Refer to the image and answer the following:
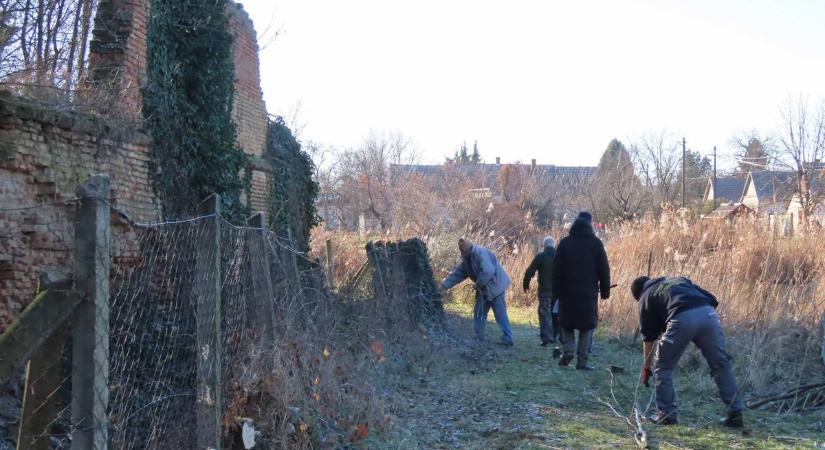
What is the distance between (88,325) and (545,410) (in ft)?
18.0

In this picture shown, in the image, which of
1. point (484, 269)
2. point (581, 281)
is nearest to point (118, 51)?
point (484, 269)

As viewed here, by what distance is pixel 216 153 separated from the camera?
1137cm

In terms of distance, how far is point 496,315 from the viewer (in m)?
12.5

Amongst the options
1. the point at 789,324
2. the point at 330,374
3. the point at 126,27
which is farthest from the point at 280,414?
the point at 789,324

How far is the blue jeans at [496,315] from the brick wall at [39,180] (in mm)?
6085

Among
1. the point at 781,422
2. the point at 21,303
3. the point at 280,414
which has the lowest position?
the point at 781,422

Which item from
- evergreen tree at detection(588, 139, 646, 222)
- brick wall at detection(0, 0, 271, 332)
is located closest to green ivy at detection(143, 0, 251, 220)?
brick wall at detection(0, 0, 271, 332)

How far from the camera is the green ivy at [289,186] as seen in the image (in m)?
15.0

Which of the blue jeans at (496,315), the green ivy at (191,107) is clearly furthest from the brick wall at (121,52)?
the blue jeans at (496,315)

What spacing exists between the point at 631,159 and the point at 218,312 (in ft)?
172

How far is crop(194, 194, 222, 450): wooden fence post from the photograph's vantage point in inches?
186

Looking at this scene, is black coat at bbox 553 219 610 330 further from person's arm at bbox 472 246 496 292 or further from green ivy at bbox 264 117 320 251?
green ivy at bbox 264 117 320 251

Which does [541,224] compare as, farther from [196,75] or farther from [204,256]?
[204,256]

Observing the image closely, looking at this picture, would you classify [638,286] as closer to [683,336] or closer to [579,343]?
[683,336]
